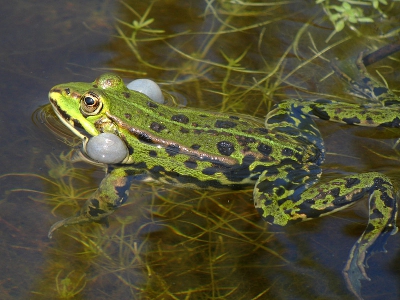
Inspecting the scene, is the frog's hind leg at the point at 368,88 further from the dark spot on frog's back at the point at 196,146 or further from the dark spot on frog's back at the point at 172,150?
the dark spot on frog's back at the point at 172,150

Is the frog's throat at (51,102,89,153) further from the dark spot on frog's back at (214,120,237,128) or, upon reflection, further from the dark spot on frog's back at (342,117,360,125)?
the dark spot on frog's back at (342,117,360,125)

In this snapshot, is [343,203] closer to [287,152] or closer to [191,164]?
[287,152]

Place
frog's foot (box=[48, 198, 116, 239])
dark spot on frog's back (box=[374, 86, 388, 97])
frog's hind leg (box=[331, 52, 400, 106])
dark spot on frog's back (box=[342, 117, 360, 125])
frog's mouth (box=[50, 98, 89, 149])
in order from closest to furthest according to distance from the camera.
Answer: frog's foot (box=[48, 198, 116, 239]) → frog's mouth (box=[50, 98, 89, 149]) → dark spot on frog's back (box=[342, 117, 360, 125]) → frog's hind leg (box=[331, 52, 400, 106]) → dark spot on frog's back (box=[374, 86, 388, 97])

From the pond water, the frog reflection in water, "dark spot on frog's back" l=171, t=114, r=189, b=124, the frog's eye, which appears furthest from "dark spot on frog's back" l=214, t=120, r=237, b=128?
the frog's eye

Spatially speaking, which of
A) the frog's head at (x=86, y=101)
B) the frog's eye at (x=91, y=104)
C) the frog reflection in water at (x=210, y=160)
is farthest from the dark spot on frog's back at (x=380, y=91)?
the frog's eye at (x=91, y=104)

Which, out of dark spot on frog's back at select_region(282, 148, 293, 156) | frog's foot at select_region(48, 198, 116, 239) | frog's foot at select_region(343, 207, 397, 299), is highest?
dark spot on frog's back at select_region(282, 148, 293, 156)

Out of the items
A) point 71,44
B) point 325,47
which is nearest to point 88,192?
point 71,44

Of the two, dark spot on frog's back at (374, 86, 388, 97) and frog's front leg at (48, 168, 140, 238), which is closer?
frog's front leg at (48, 168, 140, 238)
